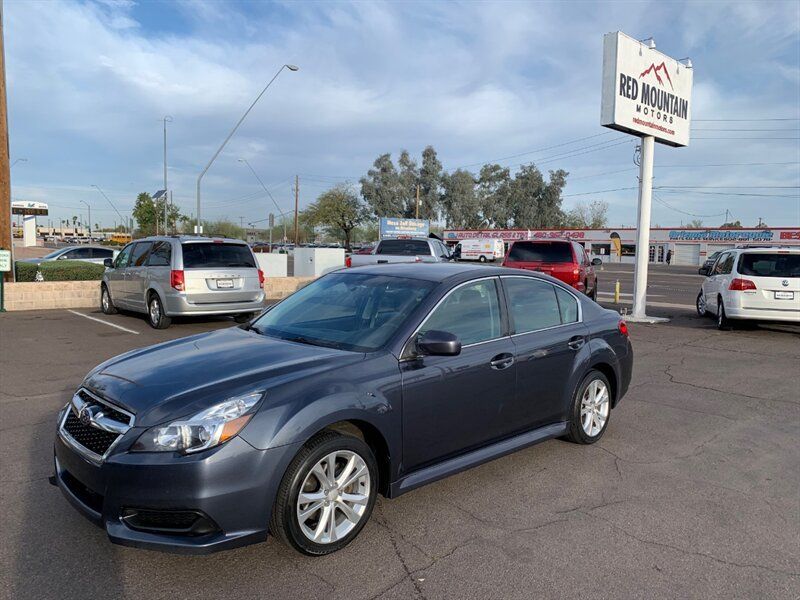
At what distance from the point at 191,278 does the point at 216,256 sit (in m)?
0.65

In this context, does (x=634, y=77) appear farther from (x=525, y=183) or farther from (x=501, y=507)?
(x=525, y=183)

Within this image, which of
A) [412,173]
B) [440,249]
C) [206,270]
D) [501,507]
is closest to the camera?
[501,507]

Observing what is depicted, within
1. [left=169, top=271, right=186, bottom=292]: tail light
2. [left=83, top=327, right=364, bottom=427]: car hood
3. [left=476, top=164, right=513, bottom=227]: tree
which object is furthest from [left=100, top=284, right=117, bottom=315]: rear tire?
[left=476, top=164, right=513, bottom=227]: tree

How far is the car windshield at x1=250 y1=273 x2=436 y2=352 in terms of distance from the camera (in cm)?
395

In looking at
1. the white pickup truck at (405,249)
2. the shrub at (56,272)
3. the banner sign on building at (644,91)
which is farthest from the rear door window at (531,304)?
the shrub at (56,272)

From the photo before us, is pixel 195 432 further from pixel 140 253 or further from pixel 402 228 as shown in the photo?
pixel 402 228

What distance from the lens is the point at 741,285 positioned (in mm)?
11492

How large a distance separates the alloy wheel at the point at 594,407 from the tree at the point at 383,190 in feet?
229

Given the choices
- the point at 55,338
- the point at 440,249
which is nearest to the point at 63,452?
the point at 55,338

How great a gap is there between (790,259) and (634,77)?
5080 mm

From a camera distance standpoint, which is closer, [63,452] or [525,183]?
[63,452]

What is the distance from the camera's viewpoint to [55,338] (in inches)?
401

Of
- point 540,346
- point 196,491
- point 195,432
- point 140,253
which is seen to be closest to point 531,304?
point 540,346

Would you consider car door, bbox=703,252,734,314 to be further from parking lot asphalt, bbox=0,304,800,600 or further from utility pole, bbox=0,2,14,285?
utility pole, bbox=0,2,14,285
